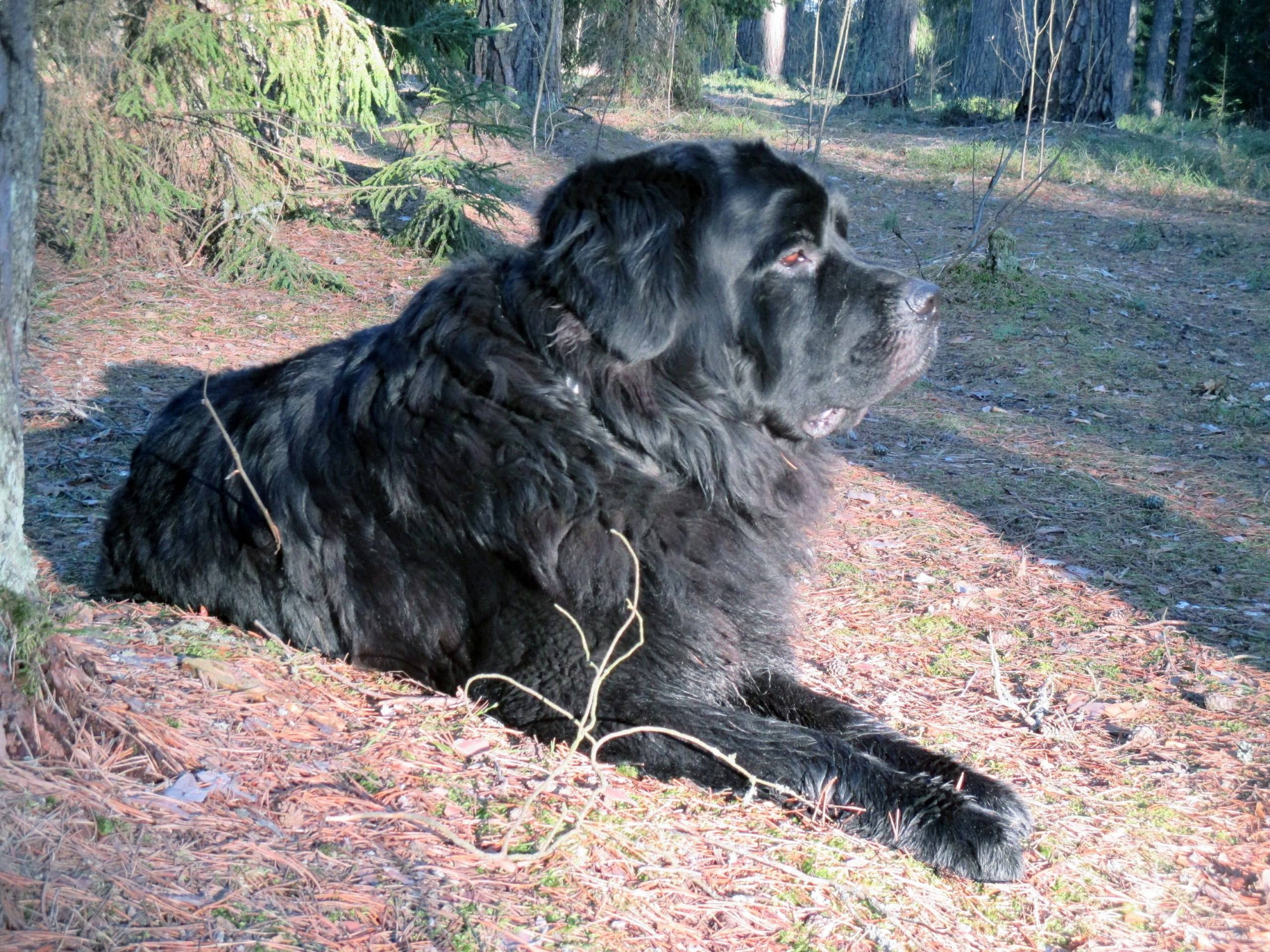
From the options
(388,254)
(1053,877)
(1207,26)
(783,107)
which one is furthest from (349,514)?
(1207,26)

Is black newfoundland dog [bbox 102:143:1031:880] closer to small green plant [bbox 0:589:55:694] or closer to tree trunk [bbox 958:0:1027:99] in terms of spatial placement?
small green plant [bbox 0:589:55:694]

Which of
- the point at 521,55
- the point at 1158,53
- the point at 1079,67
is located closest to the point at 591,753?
the point at 521,55

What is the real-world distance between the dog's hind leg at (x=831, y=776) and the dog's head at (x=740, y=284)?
3.71 feet

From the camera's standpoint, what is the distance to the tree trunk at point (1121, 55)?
17.7 meters

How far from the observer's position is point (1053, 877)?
2879 millimetres

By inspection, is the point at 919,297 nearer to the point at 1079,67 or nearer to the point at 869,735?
the point at 869,735

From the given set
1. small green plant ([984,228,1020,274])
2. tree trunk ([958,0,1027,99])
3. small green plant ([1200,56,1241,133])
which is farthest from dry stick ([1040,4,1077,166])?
tree trunk ([958,0,1027,99])

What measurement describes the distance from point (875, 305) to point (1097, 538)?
8.60ft

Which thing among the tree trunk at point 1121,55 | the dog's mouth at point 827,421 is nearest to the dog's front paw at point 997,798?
the dog's mouth at point 827,421

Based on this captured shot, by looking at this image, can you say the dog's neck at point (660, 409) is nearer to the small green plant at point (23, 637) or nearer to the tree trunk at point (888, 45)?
the small green plant at point (23, 637)

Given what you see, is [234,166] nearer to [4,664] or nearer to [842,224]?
[842,224]

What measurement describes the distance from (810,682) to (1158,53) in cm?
2874

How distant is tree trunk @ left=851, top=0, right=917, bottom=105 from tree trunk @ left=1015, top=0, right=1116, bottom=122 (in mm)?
4457

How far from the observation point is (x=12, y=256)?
2.55 m
